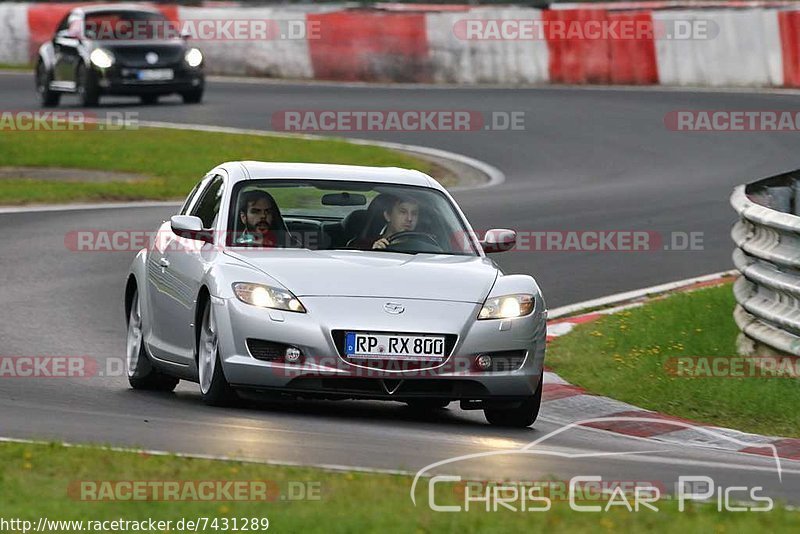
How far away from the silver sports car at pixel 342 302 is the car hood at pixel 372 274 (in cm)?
1

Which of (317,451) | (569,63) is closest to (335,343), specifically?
(317,451)

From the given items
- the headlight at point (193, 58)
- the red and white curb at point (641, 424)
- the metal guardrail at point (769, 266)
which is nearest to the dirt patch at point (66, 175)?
the headlight at point (193, 58)

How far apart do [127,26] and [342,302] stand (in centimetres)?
2333

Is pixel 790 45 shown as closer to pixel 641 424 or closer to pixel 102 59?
pixel 102 59

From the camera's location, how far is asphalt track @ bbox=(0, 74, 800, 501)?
819 centimetres

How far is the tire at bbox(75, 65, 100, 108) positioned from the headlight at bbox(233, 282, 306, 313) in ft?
72.6

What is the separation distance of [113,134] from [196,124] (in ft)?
6.00

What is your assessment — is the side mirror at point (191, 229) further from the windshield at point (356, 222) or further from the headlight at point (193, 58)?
the headlight at point (193, 58)

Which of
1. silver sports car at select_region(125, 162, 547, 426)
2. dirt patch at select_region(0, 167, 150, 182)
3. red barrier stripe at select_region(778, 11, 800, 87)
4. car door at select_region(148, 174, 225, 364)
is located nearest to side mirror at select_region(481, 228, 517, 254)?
silver sports car at select_region(125, 162, 547, 426)

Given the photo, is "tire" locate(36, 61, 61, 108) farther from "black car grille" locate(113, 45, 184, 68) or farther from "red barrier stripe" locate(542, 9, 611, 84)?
"red barrier stripe" locate(542, 9, 611, 84)

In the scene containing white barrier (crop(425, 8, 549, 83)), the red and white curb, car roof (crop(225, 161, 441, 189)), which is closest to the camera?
the red and white curb

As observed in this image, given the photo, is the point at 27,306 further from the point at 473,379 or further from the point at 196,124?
the point at 196,124

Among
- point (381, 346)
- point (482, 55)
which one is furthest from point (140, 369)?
point (482, 55)

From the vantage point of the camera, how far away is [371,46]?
3494 cm
